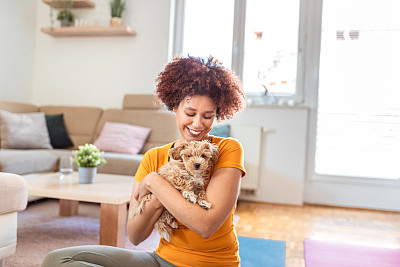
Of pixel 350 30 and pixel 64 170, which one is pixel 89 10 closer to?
pixel 64 170

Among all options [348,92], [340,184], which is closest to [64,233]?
[340,184]

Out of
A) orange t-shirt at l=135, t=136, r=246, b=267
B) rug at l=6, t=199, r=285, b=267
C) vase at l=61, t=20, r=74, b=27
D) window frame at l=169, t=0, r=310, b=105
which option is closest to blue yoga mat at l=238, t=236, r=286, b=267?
rug at l=6, t=199, r=285, b=267

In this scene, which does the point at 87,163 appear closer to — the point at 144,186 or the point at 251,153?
the point at 144,186

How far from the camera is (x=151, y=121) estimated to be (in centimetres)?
391

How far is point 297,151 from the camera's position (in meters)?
3.97

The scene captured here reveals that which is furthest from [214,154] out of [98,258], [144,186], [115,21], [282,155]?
[115,21]

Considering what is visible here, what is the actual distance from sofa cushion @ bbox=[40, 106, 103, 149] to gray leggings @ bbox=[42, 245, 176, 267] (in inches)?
Result: 122

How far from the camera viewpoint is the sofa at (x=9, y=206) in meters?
1.51

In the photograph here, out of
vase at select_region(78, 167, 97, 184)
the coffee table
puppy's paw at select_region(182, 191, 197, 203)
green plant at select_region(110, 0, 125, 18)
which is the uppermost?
green plant at select_region(110, 0, 125, 18)

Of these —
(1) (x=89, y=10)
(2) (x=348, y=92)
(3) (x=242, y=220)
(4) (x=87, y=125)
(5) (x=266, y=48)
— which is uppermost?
(1) (x=89, y=10)

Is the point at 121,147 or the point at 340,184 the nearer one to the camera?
the point at 121,147

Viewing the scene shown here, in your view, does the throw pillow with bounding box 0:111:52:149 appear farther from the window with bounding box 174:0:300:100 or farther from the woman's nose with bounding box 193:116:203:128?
the woman's nose with bounding box 193:116:203:128

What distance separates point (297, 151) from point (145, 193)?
3228 millimetres

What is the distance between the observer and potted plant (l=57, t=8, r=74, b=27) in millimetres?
4470
